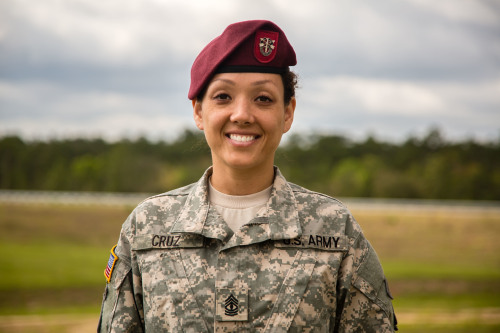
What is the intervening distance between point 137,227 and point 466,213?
31.9 meters

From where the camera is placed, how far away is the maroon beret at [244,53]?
8.61ft

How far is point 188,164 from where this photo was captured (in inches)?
1948

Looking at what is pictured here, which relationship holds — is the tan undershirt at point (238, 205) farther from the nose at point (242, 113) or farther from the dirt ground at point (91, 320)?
the dirt ground at point (91, 320)

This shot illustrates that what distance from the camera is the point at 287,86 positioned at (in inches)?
110

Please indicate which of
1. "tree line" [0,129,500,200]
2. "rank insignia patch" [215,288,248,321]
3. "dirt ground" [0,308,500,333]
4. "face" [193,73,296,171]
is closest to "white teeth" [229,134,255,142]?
"face" [193,73,296,171]

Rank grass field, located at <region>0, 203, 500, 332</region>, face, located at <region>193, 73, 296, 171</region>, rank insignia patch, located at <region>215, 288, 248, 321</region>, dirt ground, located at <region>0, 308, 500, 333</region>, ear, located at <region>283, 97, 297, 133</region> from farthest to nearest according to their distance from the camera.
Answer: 1. grass field, located at <region>0, 203, 500, 332</region>
2. dirt ground, located at <region>0, 308, 500, 333</region>
3. ear, located at <region>283, 97, 297, 133</region>
4. face, located at <region>193, 73, 296, 171</region>
5. rank insignia patch, located at <region>215, 288, 248, 321</region>

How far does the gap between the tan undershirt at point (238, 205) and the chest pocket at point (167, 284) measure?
19cm

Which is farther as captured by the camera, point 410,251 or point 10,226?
point 10,226

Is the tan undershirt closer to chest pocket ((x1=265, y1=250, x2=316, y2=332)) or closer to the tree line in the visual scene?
chest pocket ((x1=265, y1=250, x2=316, y2=332))

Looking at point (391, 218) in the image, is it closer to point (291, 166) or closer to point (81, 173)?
point (291, 166)

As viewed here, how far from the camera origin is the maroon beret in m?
2.62

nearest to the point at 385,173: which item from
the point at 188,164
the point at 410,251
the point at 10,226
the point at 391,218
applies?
the point at 188,164

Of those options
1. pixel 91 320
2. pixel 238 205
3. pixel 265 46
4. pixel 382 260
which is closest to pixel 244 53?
pixel 265 46

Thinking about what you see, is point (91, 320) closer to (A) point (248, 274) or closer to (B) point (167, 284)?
(B) point (167, 284)
